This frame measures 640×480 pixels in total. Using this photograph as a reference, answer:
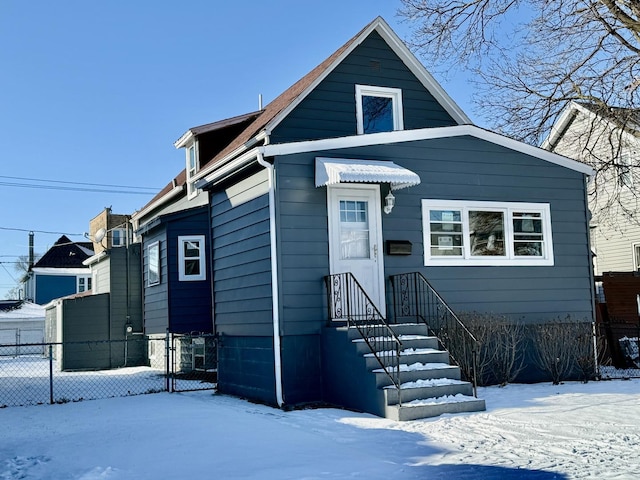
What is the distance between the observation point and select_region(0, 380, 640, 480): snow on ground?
6.15 m

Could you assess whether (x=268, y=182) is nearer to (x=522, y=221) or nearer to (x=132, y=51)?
(x=522, y=221)

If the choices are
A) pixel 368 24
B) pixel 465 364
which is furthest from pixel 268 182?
pixel 368 24

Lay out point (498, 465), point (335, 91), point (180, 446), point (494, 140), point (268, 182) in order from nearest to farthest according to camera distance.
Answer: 1. point (498, 465)
2. point (180, 446)
3. point (268, 182)
4. point (494, 140)
5. point (335, 91)

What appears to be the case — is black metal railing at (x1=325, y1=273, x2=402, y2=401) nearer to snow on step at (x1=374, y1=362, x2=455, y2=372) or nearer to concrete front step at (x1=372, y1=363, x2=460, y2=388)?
snow on step at (x1=374, y1=362, x2=455, y2=372)

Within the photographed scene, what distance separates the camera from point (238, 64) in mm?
18016

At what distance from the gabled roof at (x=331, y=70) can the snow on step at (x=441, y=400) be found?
662 centimetres

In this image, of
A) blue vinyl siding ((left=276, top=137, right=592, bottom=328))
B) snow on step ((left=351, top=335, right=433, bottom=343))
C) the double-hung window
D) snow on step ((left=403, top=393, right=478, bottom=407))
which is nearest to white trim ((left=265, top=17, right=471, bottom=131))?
blue vinyl siding ((left=276, top=137, right=592, bottom=328))

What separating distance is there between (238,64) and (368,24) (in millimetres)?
4420

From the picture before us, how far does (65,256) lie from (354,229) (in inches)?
1465

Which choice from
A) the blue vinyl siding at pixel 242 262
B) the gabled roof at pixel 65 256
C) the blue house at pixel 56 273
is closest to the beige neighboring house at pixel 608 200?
the blue vinyl siding at pixel 242 262

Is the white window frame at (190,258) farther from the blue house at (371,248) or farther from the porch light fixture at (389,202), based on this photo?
the porch light fixture at (389,202)

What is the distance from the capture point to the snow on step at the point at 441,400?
8898mm

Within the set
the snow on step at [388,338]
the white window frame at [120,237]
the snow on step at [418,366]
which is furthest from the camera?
the white window frame at [120,237]

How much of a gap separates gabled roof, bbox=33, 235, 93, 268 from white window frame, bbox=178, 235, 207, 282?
92.7 ft
